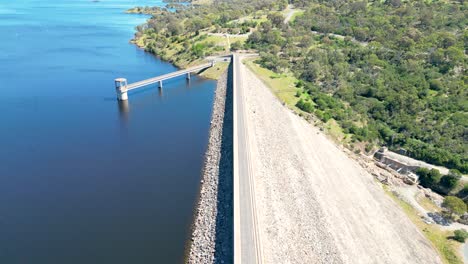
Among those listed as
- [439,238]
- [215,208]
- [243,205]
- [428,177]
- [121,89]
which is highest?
[121,89]

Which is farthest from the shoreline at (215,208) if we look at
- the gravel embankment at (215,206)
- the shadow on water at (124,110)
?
the shadow on water at (124,110)

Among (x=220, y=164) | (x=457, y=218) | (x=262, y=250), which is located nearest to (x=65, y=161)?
(x=220, y=164)

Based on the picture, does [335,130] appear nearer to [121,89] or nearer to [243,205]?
[243,205]

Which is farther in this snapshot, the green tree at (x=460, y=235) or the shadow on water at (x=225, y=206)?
the green tree at (x=460, y=235)

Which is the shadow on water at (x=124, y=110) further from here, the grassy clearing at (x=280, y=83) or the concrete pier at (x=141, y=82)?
the grassy clearing at (x=280, y=83)

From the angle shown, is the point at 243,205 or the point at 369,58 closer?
the point at 243,205

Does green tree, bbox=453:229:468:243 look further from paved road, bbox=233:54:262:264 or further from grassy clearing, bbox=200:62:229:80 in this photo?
grassy clearing, bbox=200:62:229:80

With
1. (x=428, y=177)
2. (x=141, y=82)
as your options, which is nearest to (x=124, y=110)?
(x=141, y=82)
